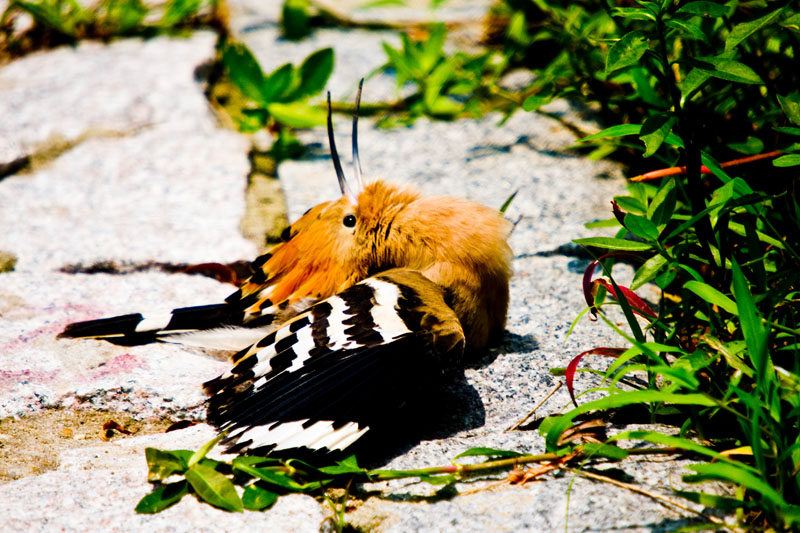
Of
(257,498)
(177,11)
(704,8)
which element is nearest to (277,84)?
(177,11)

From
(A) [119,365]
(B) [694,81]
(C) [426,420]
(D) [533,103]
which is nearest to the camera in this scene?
(B) [694,81]

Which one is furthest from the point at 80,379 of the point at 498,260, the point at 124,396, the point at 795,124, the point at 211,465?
the point at 795,124

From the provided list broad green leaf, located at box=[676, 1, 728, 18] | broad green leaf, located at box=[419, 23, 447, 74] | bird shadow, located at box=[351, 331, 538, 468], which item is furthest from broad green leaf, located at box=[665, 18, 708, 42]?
broad green leaf, located at box=[419, 23, 447, 74]

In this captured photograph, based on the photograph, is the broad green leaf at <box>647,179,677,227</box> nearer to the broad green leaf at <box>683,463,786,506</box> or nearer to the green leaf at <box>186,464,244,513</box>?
the broad green leaf at <box>683,463,786,506</box>

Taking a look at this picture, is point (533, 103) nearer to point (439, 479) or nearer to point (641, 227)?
point (641, 227)

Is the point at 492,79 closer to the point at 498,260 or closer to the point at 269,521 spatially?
the point at 498,260

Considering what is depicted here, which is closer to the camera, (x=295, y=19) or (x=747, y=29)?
(x=747, y=29)
